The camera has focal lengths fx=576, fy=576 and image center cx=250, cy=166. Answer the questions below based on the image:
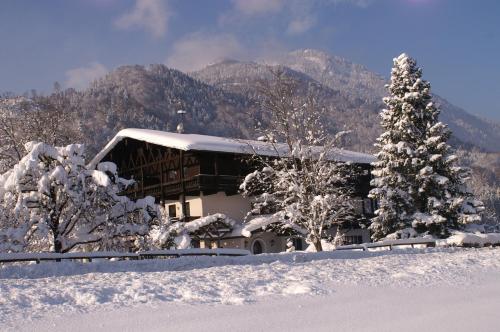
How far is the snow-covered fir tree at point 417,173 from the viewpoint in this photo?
1261 inches

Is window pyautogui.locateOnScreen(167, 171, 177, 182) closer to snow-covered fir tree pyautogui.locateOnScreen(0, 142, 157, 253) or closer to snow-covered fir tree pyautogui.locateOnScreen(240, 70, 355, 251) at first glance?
snow-covered fir tree pyautogui.locateOnScreen(240, 70, 355, 251)

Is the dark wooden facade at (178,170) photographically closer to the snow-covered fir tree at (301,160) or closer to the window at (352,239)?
the window at (352,239)

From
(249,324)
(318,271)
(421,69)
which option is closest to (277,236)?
(421,69)

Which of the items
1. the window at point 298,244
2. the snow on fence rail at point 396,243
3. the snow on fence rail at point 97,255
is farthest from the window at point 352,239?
the snow on fence rail at point 97,255

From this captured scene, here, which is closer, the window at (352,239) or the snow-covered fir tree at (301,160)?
the snow-covered fir tree at (301,160)

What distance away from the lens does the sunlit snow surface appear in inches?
347

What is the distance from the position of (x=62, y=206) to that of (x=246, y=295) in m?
13.3

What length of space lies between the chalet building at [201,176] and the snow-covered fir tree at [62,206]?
9.93 meters

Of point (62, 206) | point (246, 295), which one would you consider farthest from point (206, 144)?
point (246, 295)

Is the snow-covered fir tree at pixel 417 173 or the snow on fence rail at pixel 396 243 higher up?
the snow-covered fir tree at pixel 417 173

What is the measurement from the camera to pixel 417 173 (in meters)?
32.7

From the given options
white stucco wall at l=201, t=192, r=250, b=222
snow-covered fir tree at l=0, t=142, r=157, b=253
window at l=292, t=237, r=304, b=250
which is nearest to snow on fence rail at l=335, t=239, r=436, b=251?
snow-covered fir tree at l=0, t=142, r=157, b=253

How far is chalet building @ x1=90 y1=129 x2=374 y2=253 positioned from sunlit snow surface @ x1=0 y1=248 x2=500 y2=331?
19391 millimetres

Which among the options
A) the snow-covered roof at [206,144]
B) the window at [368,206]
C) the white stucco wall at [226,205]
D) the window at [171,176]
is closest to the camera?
the snow-covered roof at [206,144]
